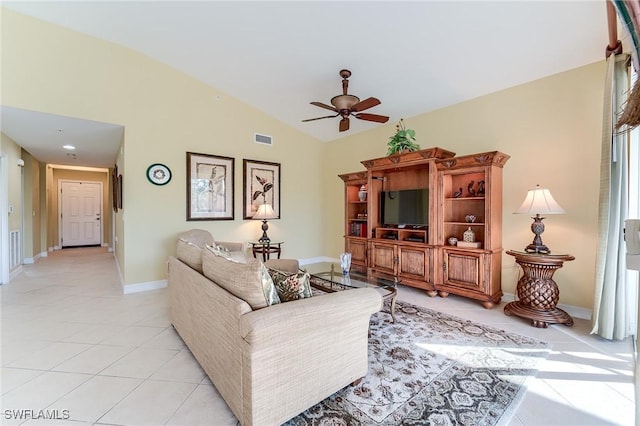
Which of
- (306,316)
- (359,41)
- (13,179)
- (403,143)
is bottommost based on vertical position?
(306,316)

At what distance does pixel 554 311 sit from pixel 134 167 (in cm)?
563

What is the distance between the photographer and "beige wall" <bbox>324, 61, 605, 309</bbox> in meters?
3.01

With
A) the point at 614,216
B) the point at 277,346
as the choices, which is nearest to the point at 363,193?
the point at 614,216

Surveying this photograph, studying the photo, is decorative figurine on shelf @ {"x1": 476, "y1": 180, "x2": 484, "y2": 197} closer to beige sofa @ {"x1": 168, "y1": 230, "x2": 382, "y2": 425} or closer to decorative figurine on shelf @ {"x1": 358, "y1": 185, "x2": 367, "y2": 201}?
decorative figurine on shelf @ {"x1": 358, "y1": 185, "x2": 367, "y2": 201}

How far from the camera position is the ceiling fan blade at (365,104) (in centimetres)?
320

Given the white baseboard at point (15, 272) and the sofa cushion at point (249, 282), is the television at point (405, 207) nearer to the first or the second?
the sofa cushion at point (249, 282)

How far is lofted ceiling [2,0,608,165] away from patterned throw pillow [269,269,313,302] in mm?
2756

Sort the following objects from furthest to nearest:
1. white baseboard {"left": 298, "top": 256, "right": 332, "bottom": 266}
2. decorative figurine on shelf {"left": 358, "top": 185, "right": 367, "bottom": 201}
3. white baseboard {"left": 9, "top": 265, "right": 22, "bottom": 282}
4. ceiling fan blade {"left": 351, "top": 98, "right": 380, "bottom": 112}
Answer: white baseboard {"left": 298, "top": 256, "right": 332, "bottom": 266} < decorative figurine on shelf {"left": 358, "top": 185, "right": 367, "bottom": 201} < white baseboard {"left": 9, "top": 265, "right": 22, "bottom": 282} < ceiling fan blade {"left": 351, "top": 98, "right": 380, "bottom": 112}

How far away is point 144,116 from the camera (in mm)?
4168

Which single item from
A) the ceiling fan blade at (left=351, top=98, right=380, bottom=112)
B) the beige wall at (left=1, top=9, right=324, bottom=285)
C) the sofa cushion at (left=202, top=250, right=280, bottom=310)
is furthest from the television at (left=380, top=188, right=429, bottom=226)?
the sofa cushion at (left=202, top=250, right=280, bottom=310)

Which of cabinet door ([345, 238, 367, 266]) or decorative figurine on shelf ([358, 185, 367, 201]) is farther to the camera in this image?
decorative figurine on shelf ([358, 185, 367, 201])

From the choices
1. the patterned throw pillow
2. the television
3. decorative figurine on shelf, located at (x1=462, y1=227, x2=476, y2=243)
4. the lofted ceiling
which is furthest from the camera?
the television

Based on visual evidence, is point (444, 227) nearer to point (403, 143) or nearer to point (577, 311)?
point (403, 143)

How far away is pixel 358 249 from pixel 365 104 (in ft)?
8.71
